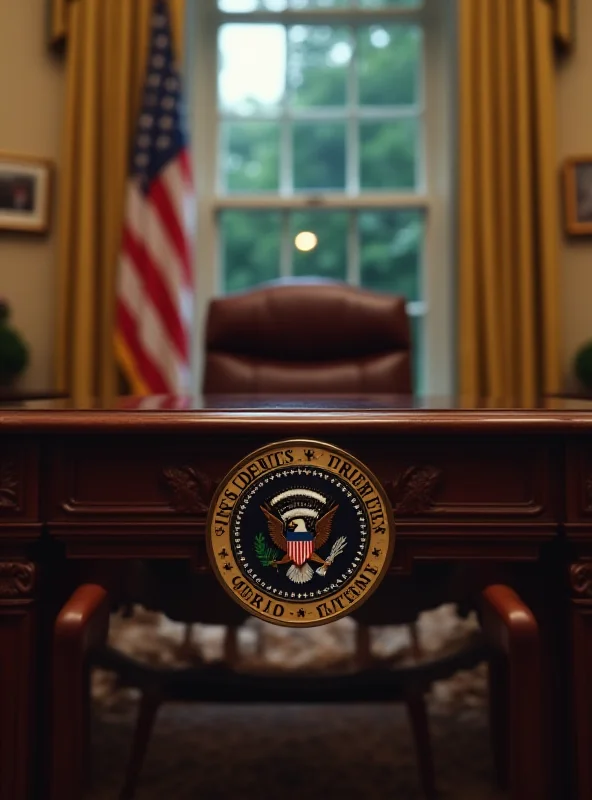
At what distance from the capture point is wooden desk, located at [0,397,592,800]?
877 mm

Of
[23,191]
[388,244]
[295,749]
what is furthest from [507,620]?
[23,191]

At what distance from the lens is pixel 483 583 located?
0.94m

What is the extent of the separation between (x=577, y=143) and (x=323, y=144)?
3.27ft

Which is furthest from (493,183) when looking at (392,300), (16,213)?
(16,213)

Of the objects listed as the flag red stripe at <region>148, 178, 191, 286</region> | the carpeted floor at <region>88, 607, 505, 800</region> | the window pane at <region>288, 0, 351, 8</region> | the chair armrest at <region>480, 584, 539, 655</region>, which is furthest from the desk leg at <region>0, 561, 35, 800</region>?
the window pane at <region>288, 0, 351, 8</region>

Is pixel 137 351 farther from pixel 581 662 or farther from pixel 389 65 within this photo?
pixel 581 662

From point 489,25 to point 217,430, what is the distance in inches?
95.0

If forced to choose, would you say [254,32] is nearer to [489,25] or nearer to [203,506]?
[489,25]

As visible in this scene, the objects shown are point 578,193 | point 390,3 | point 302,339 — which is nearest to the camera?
point 302,339

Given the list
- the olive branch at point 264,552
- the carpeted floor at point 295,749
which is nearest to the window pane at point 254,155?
the carpeted floor at point 295,749

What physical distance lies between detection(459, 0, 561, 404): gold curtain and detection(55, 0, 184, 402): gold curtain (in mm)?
1135

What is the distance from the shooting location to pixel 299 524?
0.84 meters

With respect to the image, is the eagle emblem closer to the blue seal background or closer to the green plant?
the blue seal background

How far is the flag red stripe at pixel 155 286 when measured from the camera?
2.57 metres
